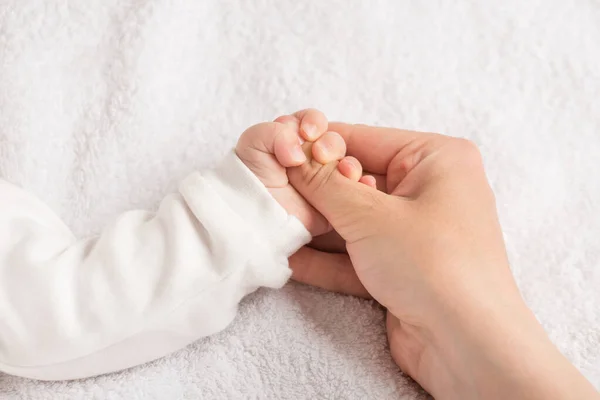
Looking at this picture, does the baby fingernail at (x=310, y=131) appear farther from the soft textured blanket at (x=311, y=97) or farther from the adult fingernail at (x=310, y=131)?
the soft textured blanket at (x=311, y=97)

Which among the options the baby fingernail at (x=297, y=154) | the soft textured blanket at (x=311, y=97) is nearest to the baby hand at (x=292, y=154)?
the baby fingernail at (x=297, y=154)

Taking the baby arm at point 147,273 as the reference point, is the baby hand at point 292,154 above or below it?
above

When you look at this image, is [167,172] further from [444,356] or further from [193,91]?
[444,356]

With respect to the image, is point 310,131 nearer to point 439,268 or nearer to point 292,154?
point 292,154

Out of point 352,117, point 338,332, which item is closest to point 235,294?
point 338,332

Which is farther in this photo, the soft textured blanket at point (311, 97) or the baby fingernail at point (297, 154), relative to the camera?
the soft textured blanket at point (311, 97)

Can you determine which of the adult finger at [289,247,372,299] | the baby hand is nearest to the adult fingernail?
the baby hand
